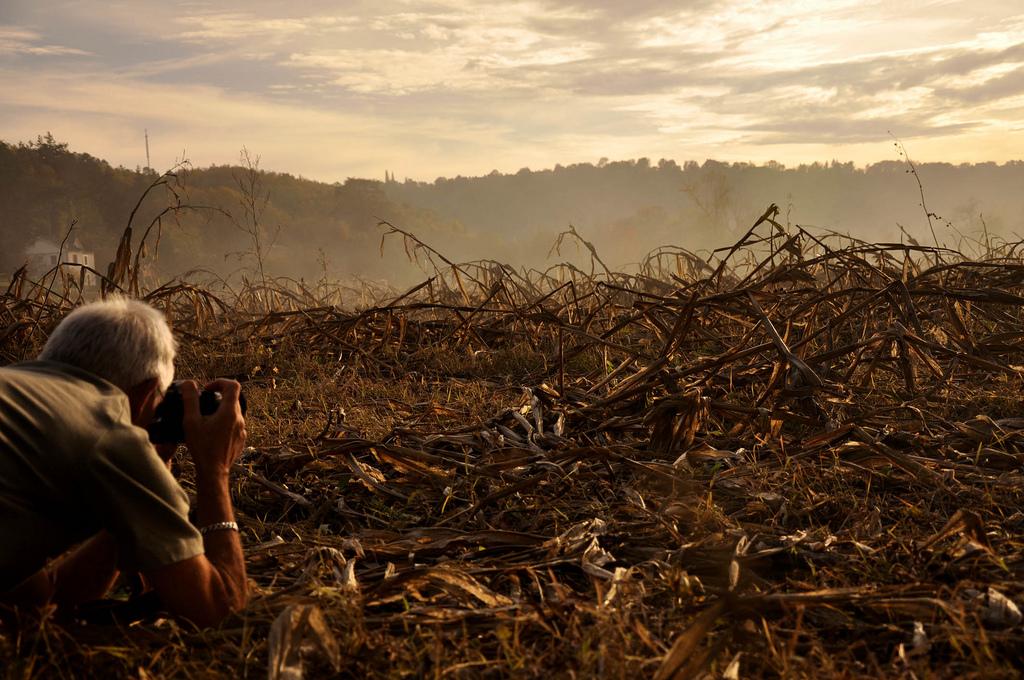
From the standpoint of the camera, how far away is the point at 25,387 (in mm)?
1672

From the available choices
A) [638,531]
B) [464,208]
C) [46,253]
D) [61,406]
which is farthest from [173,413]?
[464,208]

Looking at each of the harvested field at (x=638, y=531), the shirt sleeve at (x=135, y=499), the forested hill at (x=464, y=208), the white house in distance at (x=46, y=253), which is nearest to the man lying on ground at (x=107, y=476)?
the shirt sleeve at (x=135, y=499)

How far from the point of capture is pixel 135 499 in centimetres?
167

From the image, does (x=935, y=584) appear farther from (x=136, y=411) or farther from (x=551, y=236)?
(x=551, y=236)

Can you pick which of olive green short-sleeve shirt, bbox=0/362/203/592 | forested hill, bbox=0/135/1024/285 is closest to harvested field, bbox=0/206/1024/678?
olive green short-sleeve shirt, bbox=0/362/203/592

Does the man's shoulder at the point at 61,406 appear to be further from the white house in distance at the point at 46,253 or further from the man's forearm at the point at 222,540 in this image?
the white house in distance at the point at 46,253

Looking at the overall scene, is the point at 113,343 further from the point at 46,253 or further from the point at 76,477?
the point at 46,253

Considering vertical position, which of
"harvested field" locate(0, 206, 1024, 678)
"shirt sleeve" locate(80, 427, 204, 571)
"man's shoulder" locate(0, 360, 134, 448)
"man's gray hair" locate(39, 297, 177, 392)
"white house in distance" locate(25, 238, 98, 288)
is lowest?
"white house in distance" locate(25, 238, 98, 288)

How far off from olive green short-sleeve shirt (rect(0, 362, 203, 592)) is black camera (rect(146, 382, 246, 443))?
23 cm

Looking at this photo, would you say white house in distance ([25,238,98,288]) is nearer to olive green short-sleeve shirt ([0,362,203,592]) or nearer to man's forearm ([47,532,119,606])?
man's forearm ([47,532,119,606])

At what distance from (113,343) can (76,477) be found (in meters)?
0.32

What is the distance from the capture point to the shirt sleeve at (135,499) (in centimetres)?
166

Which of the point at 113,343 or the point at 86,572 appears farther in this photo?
the point at 86,572

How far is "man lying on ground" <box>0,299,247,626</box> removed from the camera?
5.43 feet
